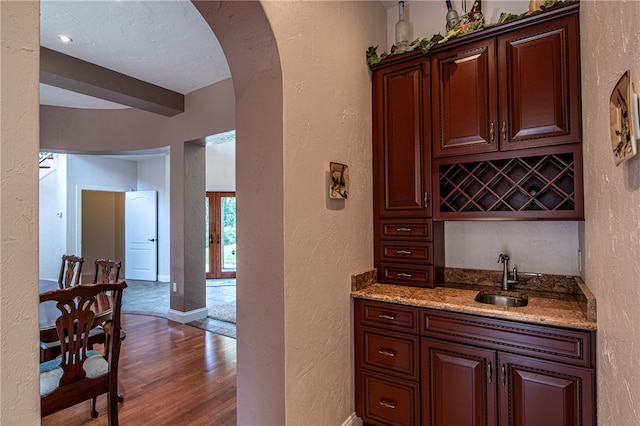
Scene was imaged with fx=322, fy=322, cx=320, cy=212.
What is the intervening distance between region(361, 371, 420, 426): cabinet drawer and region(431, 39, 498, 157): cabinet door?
4.97 feet

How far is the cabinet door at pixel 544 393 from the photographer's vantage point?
1.50 m

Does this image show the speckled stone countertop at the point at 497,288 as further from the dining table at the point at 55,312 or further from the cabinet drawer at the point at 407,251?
the dining table at the point at 55,312

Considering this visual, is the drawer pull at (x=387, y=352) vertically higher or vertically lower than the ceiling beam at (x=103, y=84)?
lower

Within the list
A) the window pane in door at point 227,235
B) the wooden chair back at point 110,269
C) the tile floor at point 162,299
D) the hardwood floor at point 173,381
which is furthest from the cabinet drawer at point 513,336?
the window pane in door at point 227,235

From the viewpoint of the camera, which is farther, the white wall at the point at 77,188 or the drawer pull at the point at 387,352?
the white wall at the point at 77,188

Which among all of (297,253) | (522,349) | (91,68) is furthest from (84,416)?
(91,68)

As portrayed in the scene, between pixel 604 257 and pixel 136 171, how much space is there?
8.67m

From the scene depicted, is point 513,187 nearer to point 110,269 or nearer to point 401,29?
point 401,29

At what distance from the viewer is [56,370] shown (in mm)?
1948

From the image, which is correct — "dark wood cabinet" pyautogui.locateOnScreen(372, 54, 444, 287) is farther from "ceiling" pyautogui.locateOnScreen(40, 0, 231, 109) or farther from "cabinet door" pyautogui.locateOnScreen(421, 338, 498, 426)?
"ceiling" pyautogui.locateOnScreen(40, 0, 231, 109)

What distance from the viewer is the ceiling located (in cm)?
255

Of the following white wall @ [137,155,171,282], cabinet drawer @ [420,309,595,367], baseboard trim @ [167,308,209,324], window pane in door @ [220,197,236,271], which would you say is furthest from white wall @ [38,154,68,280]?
cabinet drawer @ [420,309,595,367]

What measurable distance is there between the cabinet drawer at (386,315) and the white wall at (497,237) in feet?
2.52

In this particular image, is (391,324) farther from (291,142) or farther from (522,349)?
(291,142)
